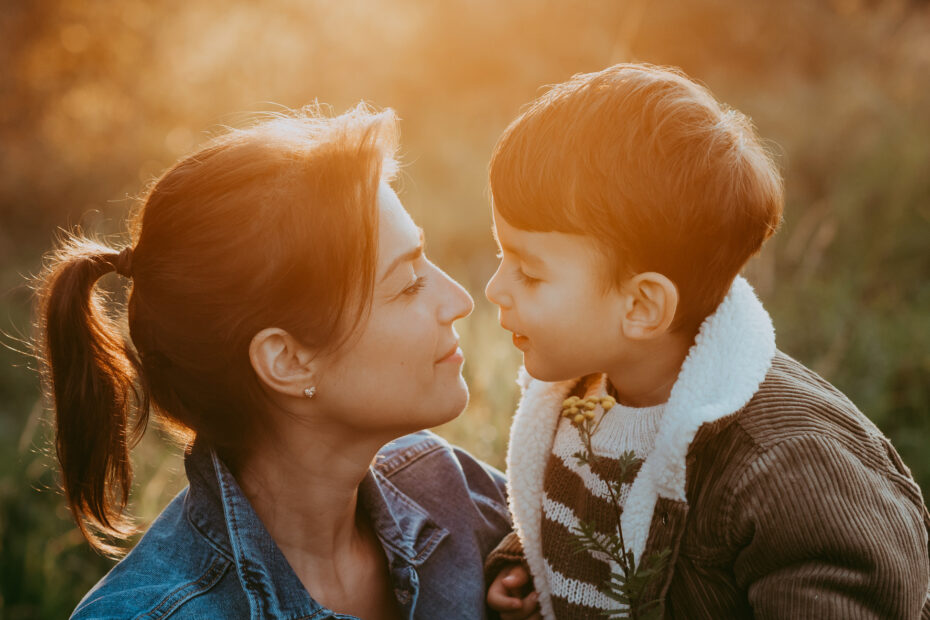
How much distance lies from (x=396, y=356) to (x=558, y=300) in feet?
1.31

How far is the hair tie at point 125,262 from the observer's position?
1812mm

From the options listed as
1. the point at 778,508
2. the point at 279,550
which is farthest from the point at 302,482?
the point at 778,508

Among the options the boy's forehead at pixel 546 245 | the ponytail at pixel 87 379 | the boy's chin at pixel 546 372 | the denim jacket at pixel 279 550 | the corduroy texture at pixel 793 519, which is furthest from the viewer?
the boy's chin at pixel 546 372

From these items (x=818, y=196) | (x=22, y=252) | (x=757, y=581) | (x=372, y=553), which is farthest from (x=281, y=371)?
(x=22, y=252)

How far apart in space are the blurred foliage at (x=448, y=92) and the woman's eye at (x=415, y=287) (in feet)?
9.07

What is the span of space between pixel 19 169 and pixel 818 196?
27.8ft

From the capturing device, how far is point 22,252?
8.83m

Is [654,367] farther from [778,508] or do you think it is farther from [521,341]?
[778,508]

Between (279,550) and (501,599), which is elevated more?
(279,550)

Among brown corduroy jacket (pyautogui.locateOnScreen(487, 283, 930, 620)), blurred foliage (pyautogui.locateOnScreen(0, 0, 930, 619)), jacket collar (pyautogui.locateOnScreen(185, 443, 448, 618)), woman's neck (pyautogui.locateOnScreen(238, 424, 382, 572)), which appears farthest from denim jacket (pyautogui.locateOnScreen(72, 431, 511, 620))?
blurred foliage (pyautogui.locateOnScreen(0, 0, 930, 619))

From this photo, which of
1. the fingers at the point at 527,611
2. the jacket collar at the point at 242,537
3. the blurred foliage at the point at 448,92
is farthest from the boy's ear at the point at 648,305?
the blurred foliage at the point at 448,92

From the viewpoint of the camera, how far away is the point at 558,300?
1.92 metres

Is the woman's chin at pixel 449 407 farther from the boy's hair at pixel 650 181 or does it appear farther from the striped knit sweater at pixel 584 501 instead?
the boy's hair at pixel 650 181

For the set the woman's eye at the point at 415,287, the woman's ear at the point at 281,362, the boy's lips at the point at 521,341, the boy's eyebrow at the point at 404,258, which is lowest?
the boy's lips at the point at 521,341
